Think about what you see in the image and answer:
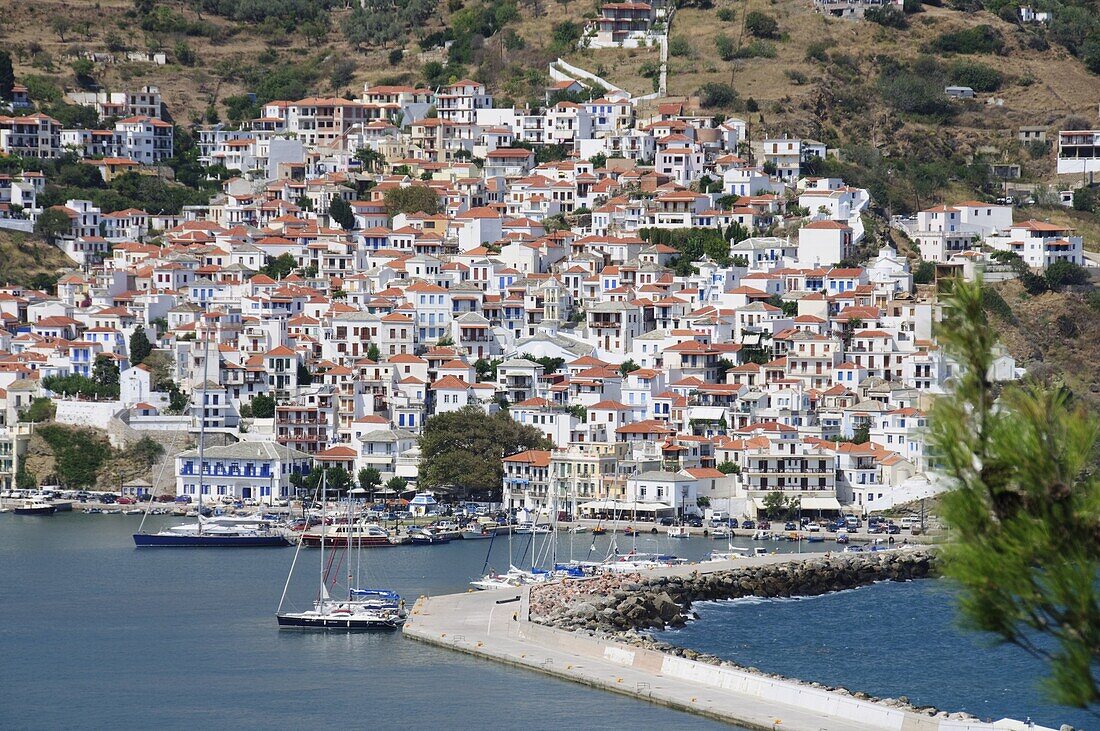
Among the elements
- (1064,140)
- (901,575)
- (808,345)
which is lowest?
(901,575)

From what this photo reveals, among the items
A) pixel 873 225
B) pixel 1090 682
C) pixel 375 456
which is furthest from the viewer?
pixel 873 225

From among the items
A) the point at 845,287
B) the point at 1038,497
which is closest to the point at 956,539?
the point at 1038,497

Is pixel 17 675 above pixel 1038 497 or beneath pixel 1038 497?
beneath

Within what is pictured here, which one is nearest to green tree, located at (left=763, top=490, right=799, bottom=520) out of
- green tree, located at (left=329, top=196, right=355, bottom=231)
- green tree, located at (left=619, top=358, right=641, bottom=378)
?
green tree, located at (left=619, top=358, right=641, bottom=378)

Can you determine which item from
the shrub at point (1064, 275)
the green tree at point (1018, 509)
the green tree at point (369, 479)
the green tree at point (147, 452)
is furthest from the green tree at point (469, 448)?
the green tree at point (1018, 509)

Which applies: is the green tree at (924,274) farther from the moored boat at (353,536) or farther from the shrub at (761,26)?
the moored boat at (353,536)

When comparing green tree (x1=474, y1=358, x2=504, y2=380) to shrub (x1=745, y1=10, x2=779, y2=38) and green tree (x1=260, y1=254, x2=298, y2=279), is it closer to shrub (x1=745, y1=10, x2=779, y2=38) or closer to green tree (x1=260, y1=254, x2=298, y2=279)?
green tree (x1=260, y1=254, x2=298, y2=279)

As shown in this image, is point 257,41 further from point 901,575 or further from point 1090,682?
point 1090,682
